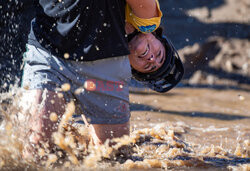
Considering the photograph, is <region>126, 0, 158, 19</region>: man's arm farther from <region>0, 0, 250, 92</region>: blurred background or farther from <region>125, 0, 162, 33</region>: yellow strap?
<region>0, 0, 250, 92</region>: blurred background

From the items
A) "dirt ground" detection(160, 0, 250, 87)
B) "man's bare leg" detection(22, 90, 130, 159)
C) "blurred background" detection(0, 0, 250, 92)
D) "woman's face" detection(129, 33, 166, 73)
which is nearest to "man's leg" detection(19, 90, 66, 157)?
"man's bare leg" detection(22, 90, 130, 159)

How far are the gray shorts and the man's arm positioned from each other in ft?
0.91

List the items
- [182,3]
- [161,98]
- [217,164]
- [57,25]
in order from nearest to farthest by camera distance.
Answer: [57,25] < [217,164] < [161,98] < [182,3]

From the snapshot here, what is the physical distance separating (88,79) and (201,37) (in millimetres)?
4527

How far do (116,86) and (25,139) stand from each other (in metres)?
0.64

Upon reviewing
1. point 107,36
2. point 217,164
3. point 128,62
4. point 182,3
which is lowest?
point 217,164

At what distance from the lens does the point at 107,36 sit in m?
2.35

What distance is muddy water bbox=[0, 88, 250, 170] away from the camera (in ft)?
7.04

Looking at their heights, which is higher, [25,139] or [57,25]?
[57,25]

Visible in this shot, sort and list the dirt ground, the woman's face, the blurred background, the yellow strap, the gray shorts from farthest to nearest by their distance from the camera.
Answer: the dirt ground < the blurred background < the woman's face < the yellow strap < the gray shorts

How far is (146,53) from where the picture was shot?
2555mm

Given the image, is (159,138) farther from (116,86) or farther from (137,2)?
(137,2)

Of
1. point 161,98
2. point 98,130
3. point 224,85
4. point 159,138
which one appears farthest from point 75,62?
point 224,85

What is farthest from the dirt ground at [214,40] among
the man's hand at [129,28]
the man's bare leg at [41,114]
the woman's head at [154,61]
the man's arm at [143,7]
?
the man's bare leg at [41,114]
